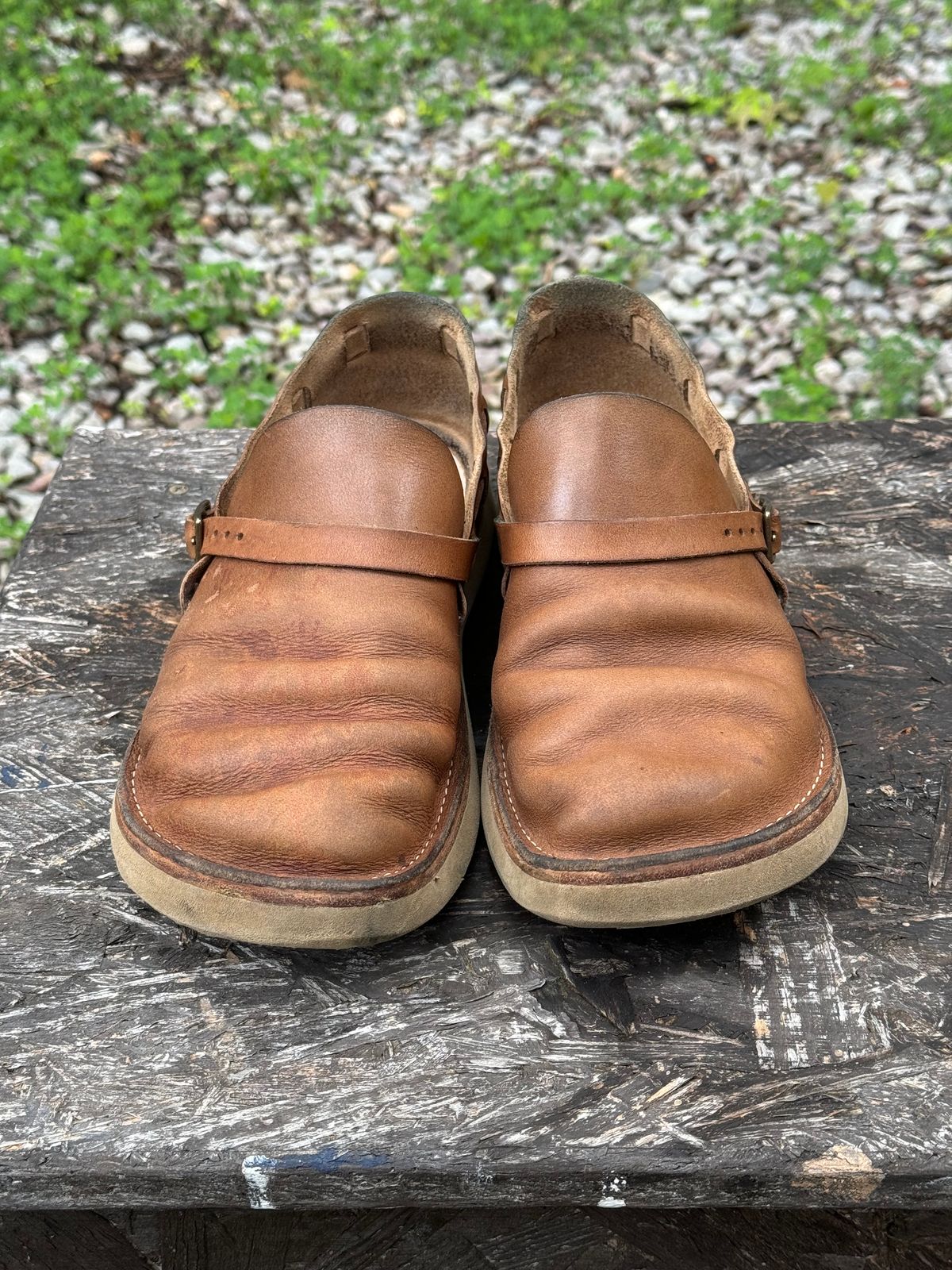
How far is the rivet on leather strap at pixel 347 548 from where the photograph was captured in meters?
1.34

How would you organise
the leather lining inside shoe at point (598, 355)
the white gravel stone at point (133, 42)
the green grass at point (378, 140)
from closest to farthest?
1. the leather lining inside shoe at point (598, 355)
2. the green grass at point (378, 140)
3. the white gravel stone at point (133, 42)

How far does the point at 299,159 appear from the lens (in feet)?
11.9

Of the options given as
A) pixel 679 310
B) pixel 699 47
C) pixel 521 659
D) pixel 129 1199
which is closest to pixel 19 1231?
pixel 129 1199

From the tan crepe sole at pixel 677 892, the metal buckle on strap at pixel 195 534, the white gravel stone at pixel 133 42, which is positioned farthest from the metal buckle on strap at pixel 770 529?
the white gravel stone at pixel 133 42

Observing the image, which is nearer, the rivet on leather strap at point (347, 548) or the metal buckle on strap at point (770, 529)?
the rivet on leather strap at point (347, 548)

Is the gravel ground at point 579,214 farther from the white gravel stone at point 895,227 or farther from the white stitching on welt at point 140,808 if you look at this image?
the white stitching on welt at point 140,808

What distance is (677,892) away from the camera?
115 cm

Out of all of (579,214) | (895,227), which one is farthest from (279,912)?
(895,227)

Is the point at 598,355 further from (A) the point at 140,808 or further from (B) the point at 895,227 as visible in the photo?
(B) the point at 895,227

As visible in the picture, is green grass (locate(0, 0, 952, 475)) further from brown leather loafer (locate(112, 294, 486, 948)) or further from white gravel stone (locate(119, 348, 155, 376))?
brown leather loafer (locate(112, 294, 486, 948))

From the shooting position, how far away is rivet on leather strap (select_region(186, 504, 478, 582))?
1.34m

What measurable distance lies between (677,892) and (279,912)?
0.46 m

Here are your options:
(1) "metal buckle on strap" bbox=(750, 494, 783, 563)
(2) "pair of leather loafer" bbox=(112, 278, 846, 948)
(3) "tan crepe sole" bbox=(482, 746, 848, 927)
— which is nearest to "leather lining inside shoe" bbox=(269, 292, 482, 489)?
(2) "pair of leather loafer" bbox=(112, 278, 846, 948)

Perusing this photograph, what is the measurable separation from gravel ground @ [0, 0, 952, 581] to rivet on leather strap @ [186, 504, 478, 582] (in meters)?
1.54
